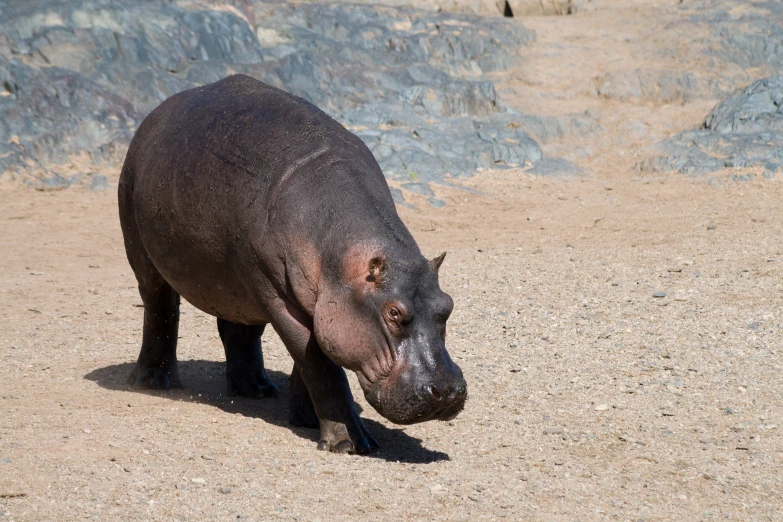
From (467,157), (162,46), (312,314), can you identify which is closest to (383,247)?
(312,314)

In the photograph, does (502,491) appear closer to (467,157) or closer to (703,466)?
(703,466)

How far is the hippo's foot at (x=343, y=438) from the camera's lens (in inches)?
210

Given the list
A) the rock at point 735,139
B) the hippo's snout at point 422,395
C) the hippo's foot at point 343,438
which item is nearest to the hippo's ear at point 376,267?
the hippo's snout at point 422,395

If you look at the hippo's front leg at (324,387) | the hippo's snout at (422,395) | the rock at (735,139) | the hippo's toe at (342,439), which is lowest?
the rock at (735,139)

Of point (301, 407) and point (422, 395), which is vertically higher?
point (422, 395)

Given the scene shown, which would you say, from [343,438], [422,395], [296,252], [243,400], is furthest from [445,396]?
[243,400]

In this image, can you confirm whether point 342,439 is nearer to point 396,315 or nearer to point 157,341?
point 396,315

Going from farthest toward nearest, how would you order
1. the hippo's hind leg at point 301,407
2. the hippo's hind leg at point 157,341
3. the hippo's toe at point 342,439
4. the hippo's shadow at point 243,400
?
the hippo's hind leg at point 157,341 → the hippo's hind leg at point 301,407 → the hippo's shadow at point 243,400 → the hippo's toe at point 342,439

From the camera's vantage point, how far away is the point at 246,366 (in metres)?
6.70

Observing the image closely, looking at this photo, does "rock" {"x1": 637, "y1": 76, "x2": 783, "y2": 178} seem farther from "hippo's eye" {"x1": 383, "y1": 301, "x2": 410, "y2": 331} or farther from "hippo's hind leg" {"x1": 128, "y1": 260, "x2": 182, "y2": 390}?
"hippo's eye" {"x1": 383, "y1": 301, "x2": 410, "y2": 331}

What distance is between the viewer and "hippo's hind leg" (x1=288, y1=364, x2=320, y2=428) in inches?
231

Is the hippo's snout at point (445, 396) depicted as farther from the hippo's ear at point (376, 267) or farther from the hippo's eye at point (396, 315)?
the hippo's ear at point (376, 267)

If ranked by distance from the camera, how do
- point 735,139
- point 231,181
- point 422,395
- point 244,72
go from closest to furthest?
point 422,395 → point 231,181 → point 735,139 → point 244,72

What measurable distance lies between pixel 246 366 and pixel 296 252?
A: 1.68 meters
